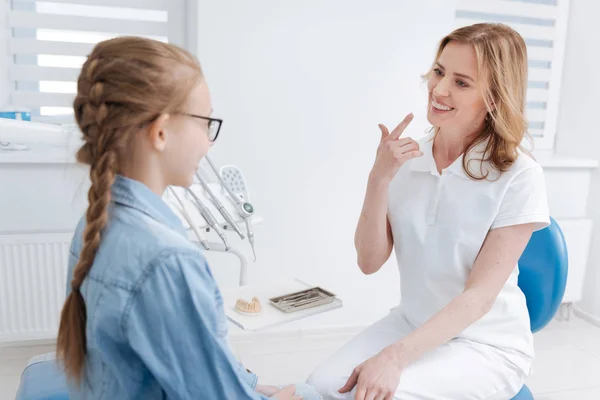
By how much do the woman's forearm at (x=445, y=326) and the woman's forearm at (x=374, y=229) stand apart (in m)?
0.26

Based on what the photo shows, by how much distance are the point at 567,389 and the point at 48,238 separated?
2.09 metres

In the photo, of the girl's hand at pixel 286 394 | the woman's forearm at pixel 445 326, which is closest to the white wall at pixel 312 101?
the woman's forearm at pixel 445 326

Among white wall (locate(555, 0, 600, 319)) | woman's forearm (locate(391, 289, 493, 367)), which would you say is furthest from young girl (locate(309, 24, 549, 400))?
white wall (locate(555, 0, 600, 319))

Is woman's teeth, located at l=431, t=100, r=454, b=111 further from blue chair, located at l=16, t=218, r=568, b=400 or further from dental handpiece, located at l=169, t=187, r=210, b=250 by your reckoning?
dental handpiece, located at l=169, t=187, r=210, b=250

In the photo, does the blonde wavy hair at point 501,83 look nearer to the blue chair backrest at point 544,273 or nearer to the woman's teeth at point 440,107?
the woman's teeth at point 440,107

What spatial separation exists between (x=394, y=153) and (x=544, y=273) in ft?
1.56

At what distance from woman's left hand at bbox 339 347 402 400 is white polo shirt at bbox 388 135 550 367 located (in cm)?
24

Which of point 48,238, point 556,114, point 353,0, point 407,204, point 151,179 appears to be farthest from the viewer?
point 556,114

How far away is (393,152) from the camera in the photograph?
4.31 ft

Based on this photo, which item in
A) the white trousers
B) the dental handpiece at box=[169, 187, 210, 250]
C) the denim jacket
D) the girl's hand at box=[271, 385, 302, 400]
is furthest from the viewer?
the dental handpiece at box=[169, 187, 210, 250]

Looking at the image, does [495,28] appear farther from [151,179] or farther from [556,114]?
[556,114]

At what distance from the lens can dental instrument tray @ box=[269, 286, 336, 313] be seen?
4.36ft

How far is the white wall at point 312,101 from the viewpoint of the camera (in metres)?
2.29

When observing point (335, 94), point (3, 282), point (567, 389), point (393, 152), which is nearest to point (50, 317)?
point (3, 282)
